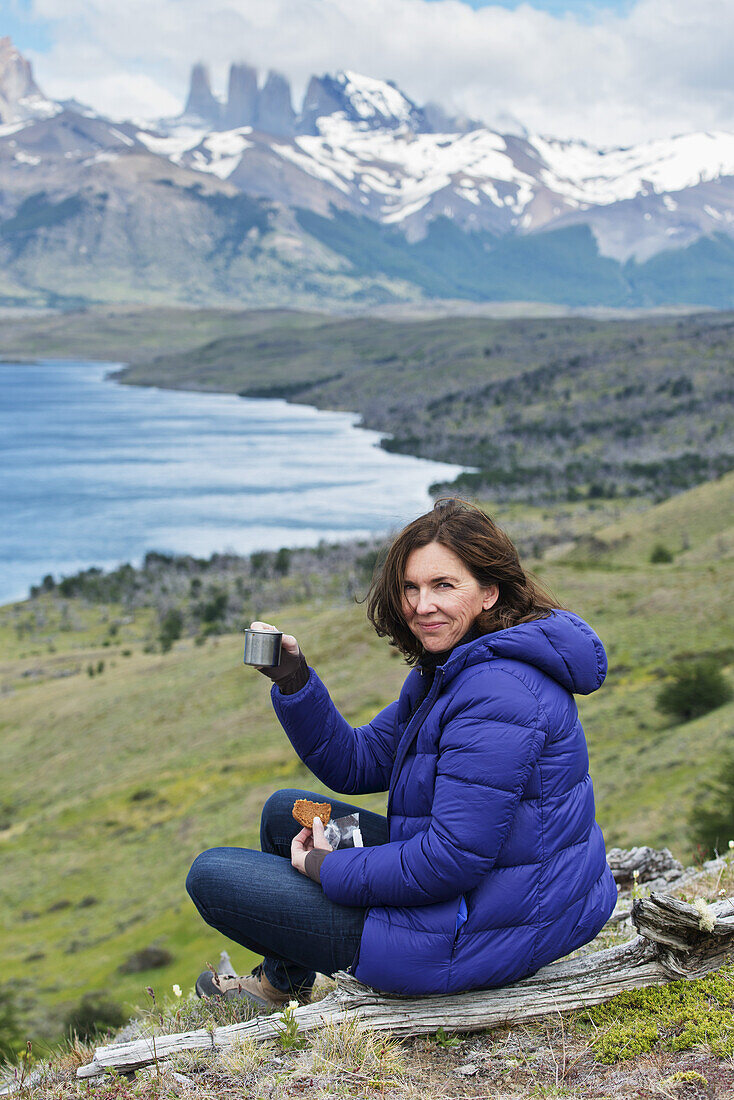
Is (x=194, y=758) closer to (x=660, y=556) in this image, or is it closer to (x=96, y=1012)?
(x=96, y=1012)

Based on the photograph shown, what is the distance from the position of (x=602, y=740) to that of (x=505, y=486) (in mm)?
113584

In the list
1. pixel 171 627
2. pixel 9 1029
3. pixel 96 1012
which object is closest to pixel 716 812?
pixel 96 1012

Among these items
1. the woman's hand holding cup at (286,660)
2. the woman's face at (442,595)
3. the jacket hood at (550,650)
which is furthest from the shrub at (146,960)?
the jacket hood at (550,650)

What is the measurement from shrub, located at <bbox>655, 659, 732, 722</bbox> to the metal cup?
26.5 metres

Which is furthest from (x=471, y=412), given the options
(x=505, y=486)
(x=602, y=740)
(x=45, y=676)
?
(x=602, y=740)

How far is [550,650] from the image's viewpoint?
172 inches

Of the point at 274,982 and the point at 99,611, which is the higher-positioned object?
the point at 274,982

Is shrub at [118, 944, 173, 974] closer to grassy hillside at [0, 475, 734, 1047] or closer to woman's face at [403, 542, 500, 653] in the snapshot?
grassy hillside at [0, 475, 734, 1047]

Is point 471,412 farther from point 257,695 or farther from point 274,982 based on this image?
point 274,982

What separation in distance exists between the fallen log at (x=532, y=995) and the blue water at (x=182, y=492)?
86757 millimetres

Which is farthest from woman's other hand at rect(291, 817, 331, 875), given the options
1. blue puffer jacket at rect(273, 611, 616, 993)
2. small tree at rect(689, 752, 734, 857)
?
small tree at rect(689, 752, 734, 857)

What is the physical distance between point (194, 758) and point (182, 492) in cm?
9404

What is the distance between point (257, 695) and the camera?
158ft

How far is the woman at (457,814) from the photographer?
428 centimetres
